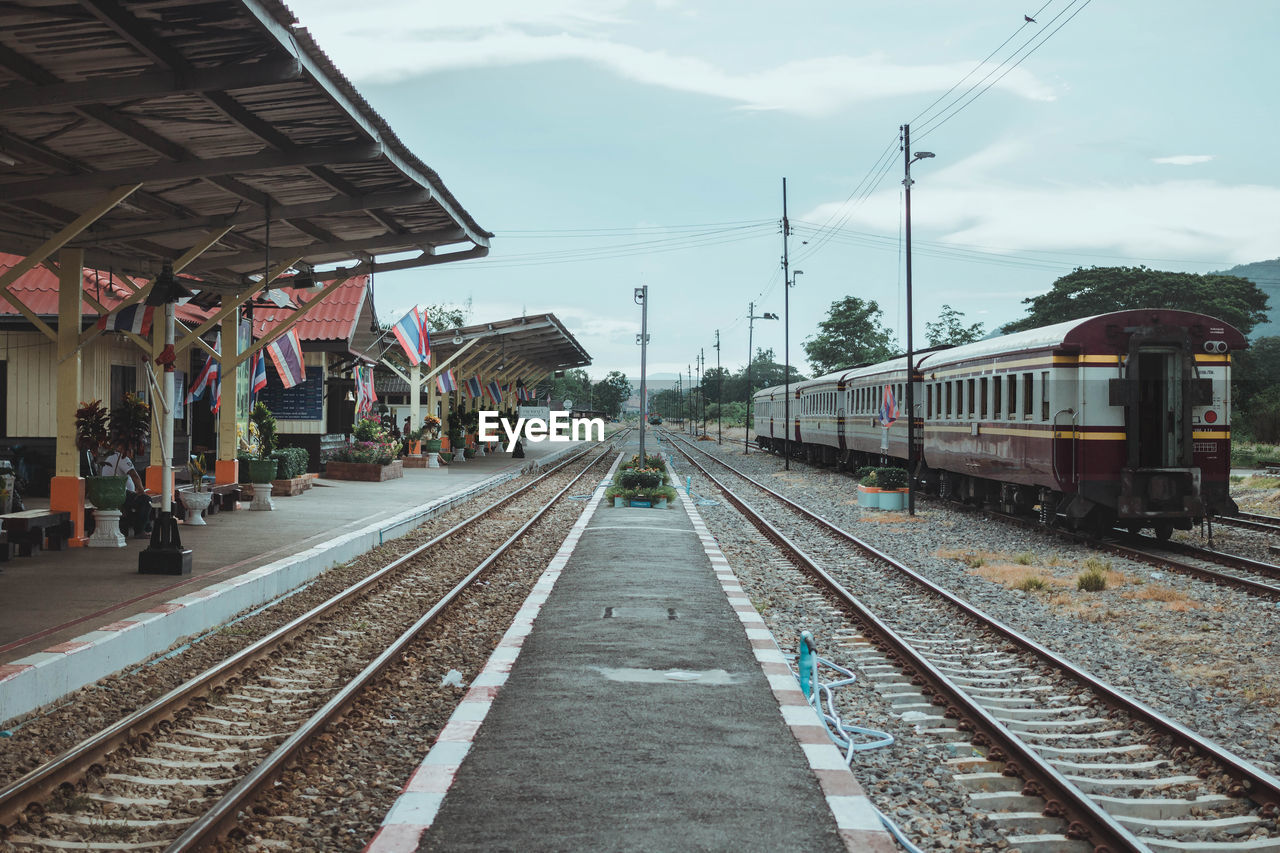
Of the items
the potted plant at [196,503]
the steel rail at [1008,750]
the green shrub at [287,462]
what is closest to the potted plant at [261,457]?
the green shrub at [287,462]

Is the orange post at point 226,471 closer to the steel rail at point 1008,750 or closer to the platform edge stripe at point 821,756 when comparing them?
the platform edge stripe at point 821,756

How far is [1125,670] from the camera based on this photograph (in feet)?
26.9

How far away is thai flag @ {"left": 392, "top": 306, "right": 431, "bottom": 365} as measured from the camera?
89.2 feet

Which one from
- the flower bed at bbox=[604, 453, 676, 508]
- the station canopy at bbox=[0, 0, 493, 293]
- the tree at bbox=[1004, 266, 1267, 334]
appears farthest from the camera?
the tree at bbox=[1004, 266, 1267, 334]

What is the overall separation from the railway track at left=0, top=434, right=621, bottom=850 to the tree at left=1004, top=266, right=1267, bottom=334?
183 feet

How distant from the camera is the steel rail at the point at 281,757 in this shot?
4578 millimetres

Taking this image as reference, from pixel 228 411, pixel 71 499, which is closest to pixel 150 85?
pixel 71 499

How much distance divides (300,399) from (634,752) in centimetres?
2140

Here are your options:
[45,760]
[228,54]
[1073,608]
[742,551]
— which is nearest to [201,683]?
[45,760]


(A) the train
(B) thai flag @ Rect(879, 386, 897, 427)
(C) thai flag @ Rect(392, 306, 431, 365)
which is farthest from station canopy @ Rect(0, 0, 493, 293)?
(B) thai flag @ Rect(879, 386, 897, 427)

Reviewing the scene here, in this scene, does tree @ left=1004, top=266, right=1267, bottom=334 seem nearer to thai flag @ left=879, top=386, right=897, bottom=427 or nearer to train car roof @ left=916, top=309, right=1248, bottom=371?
thai flag @ left=879, top=386, right=897, bottom=427

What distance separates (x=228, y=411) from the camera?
58.1 feet

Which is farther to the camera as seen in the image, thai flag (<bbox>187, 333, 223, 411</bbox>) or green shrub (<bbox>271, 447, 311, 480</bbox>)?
green shrub (<bbox>271, 447, 311, 480</bbox>)

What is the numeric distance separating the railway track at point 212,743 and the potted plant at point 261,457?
757cm
